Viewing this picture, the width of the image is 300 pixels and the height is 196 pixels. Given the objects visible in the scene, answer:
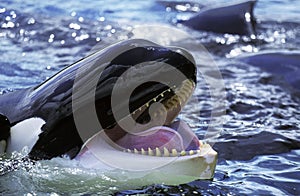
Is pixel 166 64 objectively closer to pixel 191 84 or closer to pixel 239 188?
pixel 191 84

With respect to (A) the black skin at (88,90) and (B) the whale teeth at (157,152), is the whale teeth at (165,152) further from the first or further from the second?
(A) the black skin at (88,90)

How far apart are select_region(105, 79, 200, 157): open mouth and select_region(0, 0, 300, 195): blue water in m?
0.27

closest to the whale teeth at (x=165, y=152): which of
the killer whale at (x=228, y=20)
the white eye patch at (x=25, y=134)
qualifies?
the white eye patch at (x=25, y=134)

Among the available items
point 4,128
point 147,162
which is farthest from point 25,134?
point 147,162

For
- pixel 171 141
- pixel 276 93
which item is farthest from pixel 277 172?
pixel 276 93

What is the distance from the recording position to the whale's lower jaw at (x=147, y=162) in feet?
13.1

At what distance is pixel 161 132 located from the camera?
4.18m

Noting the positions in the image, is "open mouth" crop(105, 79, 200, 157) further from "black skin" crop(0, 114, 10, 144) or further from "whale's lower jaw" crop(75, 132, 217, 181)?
"black skin" crop(0, 114, 10, 144)

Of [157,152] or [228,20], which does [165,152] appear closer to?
[157,152]

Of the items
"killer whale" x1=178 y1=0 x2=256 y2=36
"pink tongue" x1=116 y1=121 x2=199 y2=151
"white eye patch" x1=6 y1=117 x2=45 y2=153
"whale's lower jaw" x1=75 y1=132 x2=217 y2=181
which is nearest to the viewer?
"whale's lower jaw" x1=75 y1=132 x2=217 y2=181

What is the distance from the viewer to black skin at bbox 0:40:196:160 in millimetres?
4062

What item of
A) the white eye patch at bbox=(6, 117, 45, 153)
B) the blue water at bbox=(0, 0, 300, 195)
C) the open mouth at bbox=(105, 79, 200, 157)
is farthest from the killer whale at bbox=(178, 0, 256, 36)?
the white eye patch at bbox=(6, 117, 45, 153)

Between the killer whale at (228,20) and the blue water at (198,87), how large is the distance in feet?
0.83

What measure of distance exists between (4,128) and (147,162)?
37.5 inches
